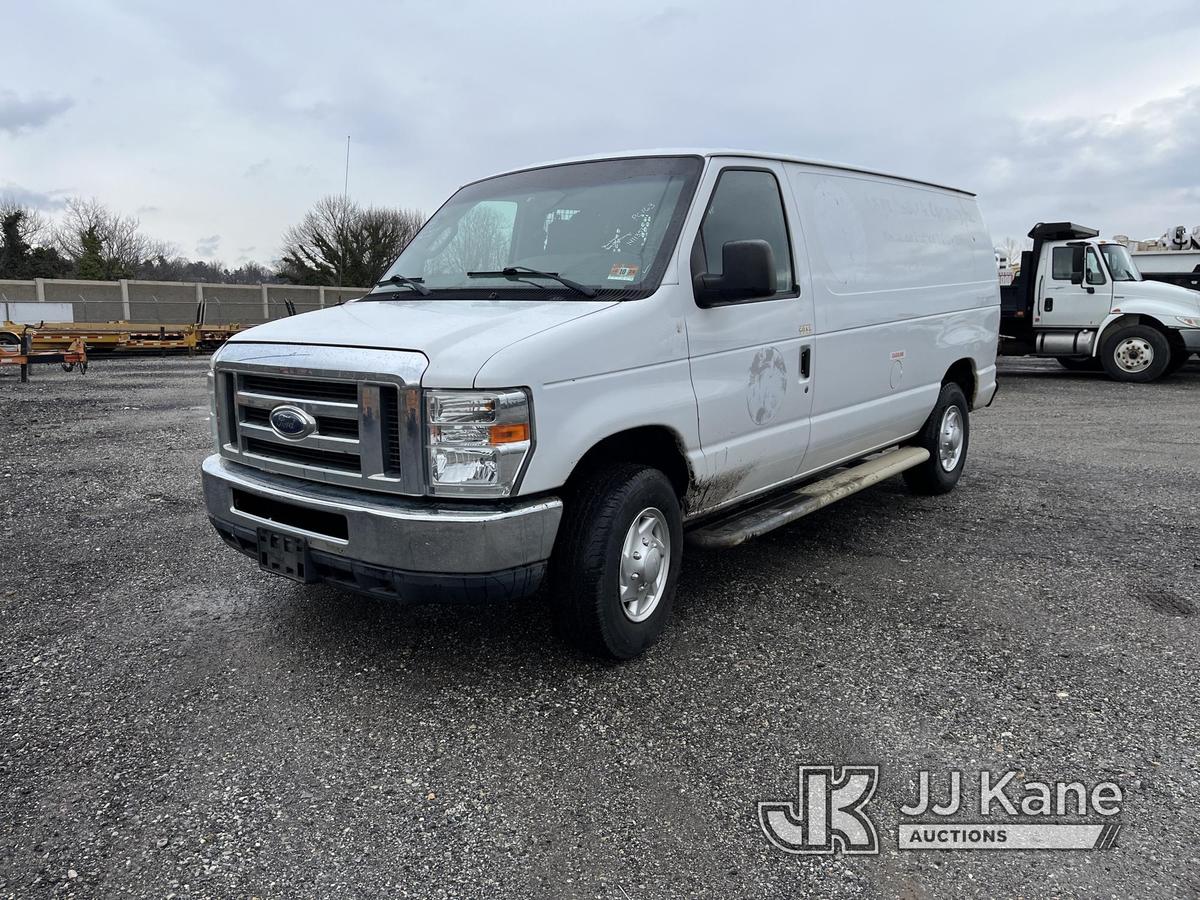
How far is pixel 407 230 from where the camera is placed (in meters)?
46.2

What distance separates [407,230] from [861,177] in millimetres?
43678

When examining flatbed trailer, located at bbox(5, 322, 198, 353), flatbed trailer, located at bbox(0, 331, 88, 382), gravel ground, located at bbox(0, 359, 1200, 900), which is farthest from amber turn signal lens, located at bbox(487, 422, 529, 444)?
flatbed trailer, located at bbox(5, 322, 198, 353)

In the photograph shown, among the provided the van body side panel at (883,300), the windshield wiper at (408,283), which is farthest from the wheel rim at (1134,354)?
the windshield wiper at (408,283)

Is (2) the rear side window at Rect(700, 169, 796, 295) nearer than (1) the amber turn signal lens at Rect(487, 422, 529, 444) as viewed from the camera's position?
No

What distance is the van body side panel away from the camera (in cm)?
480

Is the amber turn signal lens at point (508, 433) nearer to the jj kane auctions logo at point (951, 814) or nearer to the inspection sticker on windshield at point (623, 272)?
the inspection sticker on windshield at point (623, 272)

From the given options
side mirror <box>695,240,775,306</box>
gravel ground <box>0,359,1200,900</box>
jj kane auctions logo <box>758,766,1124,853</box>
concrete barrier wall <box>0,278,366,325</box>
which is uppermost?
concrete barrier wall <box>0,278,366,325</box>

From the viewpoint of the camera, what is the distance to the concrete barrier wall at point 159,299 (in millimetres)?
A: 31875

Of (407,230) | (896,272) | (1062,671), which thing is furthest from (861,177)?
(407,230)

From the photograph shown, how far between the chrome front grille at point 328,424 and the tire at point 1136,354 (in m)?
15.7

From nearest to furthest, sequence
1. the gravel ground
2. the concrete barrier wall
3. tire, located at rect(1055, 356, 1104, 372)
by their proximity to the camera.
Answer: the gravel ground
tire, located at rect(1055, 356, 1104, 372)
the concrete barrier wall

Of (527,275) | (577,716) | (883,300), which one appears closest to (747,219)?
(527,275)

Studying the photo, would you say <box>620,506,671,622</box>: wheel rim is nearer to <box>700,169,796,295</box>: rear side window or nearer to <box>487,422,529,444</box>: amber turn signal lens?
<box>487,422,529,444</box>: amber turn signal lens

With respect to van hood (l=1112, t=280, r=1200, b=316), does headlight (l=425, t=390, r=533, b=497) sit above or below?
below
